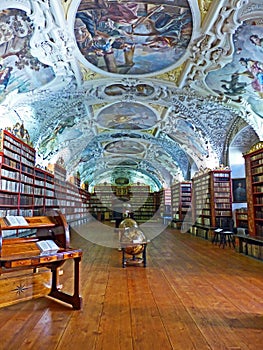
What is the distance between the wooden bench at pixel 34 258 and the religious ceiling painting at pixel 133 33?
461 centimetres

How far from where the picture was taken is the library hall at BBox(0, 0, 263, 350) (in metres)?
3.36

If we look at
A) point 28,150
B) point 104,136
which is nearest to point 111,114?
point 104,136

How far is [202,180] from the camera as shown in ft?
44.4

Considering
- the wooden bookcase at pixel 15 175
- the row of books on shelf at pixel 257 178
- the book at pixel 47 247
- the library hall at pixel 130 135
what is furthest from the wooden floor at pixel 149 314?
the wooden bookcase at pixel 15 175

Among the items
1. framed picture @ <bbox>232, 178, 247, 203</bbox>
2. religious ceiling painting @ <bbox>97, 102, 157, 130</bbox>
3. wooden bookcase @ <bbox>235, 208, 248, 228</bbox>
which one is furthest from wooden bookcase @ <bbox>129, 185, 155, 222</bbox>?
wooden bookcase @ <bbox>235, 208, 248, 228</bbox>

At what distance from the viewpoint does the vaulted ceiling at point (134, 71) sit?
5.91 metres

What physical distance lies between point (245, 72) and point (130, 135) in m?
9.28

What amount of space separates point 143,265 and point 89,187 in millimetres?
22690

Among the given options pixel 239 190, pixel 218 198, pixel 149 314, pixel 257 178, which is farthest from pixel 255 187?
pixel 149 314

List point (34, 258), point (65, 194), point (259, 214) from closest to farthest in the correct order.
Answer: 1. point (34, 258)
2. point (259, 214)
3. point (65, 194)

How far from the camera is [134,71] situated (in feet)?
28.1

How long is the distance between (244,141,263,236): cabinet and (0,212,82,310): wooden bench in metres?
6.17

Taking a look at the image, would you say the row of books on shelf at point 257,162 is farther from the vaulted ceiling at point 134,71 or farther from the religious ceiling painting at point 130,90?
the religious ceiling painting at point 130,90

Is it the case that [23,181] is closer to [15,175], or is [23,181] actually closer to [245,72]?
[15,175]
